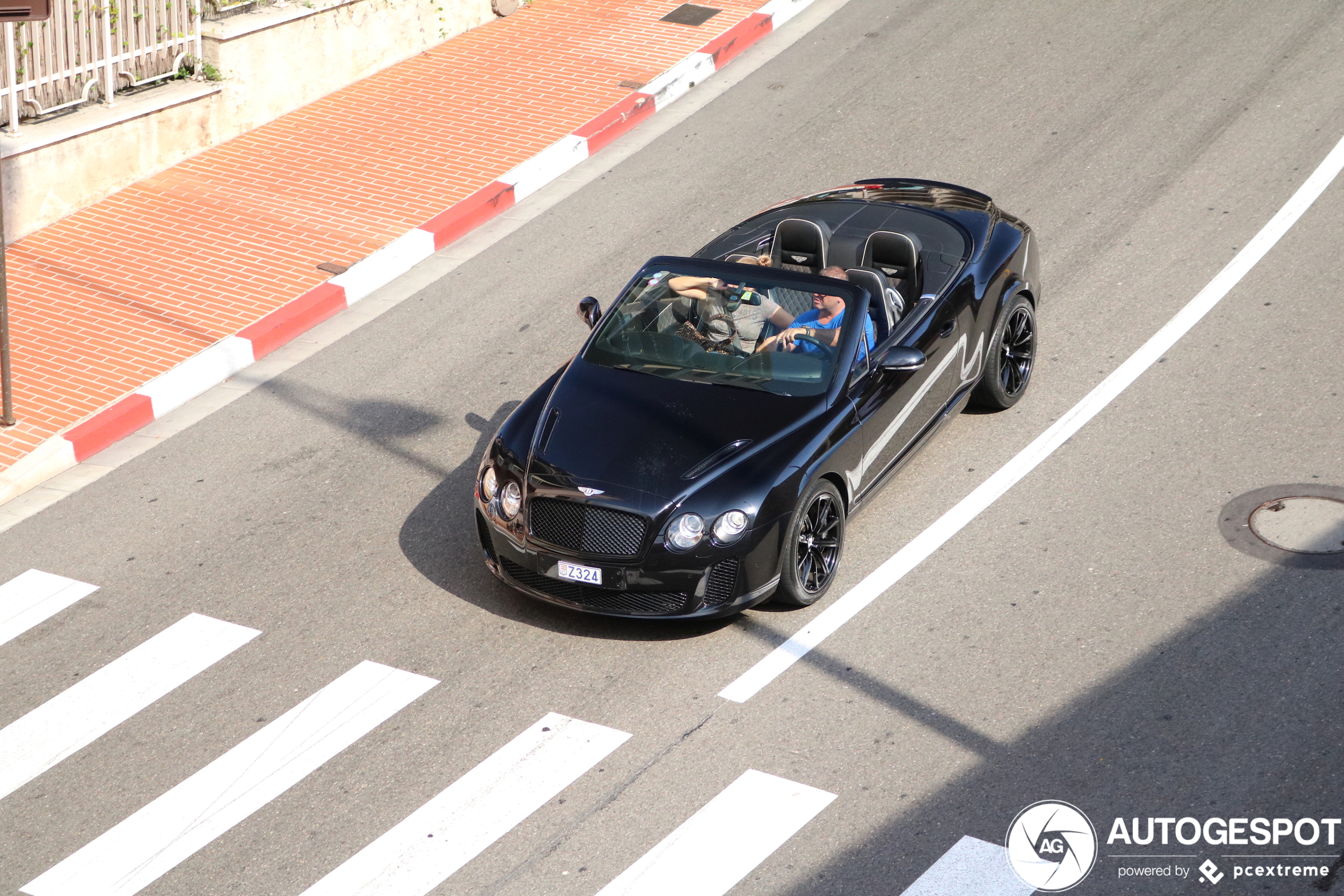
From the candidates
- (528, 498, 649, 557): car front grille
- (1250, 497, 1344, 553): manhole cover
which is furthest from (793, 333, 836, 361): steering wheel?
(1250, 497, 1344, 553): manhole cover

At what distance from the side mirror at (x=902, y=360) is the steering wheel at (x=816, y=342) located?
0.93 ft

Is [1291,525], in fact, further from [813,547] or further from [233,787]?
[233,787]

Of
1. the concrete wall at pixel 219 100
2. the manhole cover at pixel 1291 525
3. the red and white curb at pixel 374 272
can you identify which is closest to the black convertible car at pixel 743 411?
the manhole cover at pixel 1291 525

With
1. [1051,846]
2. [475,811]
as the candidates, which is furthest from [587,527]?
[1051,846]

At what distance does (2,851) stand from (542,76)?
10.6 meters

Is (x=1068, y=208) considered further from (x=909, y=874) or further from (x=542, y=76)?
(x=909, y=874)

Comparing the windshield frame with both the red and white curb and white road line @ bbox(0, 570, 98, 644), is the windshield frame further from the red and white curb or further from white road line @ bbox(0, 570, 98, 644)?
the red and white curb

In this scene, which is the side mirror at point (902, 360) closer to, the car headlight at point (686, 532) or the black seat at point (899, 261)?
the black seat at point (899, 261)

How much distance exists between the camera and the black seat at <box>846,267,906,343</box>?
7.91 metres

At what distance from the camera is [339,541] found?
816 centimetres

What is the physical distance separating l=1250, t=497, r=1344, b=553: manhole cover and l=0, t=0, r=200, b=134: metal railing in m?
10.2

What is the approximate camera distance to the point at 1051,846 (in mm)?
5672

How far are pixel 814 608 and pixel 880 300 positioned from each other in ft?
5.93

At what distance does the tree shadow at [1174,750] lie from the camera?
5.64 meters
